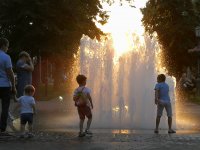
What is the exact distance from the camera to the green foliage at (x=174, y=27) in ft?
158

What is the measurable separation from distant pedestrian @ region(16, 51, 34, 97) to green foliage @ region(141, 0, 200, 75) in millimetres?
32607

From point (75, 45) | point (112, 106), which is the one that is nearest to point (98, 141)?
point (112, 106)

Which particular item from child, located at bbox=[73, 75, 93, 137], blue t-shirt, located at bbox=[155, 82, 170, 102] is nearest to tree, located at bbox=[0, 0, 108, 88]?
blue t-shirt, located at bbox=[155, 82, 170, 102]

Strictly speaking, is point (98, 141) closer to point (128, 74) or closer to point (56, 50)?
point (128, 74)

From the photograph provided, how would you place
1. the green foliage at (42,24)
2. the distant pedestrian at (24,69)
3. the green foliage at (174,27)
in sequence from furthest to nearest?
the green foliage at (174,27)
the green foliage at (42,24)
the distant pedestrian at (24,69)

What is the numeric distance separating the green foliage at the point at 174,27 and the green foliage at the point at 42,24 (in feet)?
43.4

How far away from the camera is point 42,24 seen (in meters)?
34.0

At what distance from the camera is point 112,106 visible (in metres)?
16.2

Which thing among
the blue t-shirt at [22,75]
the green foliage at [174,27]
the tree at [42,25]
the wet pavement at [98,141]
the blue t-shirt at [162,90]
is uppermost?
the green foliage at [174,27]

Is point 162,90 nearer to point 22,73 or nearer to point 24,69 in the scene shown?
point 24,69

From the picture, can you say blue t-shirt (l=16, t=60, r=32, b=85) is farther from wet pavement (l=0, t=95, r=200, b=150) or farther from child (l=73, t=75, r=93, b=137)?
child (l=73, t=75, r=93, b=137)

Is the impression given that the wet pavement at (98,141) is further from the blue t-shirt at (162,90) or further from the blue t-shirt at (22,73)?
the blue t-shirt at (22,73)

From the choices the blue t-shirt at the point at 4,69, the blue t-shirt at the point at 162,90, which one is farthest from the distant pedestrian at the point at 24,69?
the blue t-shirt at the point at 162,90

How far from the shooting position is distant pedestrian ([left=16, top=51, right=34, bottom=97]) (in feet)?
47.4
